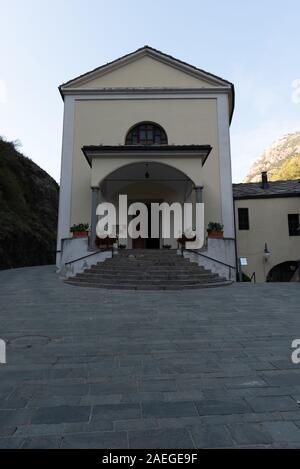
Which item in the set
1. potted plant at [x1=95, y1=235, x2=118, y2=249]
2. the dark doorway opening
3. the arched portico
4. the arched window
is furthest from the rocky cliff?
the arched window

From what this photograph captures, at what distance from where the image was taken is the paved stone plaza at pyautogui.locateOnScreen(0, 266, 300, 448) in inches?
82.3

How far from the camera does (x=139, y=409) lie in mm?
2422

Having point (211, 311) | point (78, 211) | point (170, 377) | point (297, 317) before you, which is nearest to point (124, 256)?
point (78, 211)

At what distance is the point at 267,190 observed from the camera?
19531mm

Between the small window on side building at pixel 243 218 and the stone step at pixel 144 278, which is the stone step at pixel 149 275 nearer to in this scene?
the stone step at pixel 144 278

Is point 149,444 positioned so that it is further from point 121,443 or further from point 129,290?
point 129,290

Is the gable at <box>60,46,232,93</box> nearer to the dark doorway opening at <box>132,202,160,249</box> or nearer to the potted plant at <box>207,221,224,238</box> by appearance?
the dark doorway opening at <box>132,202,160,249</box>

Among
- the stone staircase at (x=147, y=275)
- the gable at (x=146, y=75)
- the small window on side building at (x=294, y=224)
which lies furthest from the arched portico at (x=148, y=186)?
the small window on side building at (x=294, y=224)

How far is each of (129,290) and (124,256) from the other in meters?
3.07

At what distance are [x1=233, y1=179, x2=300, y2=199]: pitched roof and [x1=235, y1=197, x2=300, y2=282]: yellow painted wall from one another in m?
0.29

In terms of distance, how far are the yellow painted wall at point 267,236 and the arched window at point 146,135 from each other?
6571mm

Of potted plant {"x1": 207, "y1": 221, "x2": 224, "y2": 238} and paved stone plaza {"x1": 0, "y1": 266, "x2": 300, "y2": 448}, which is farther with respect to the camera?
potted plant {"x1": 207, "y1": 221, "x2": 224, "y2": 238}

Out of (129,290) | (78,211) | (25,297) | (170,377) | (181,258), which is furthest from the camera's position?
(78,211)

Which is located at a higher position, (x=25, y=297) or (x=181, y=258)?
(x=181, y=258)
